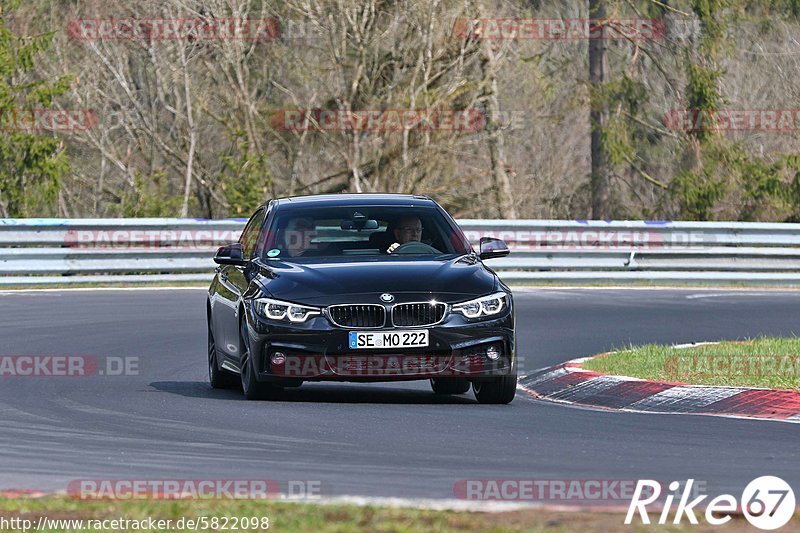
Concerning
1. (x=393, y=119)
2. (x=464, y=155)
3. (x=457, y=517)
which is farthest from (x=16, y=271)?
(x=457, y=517)

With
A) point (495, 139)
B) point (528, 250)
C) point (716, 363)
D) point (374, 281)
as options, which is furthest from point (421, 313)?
point (495, 139)

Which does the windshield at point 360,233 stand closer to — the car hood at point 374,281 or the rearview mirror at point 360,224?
the rearview mirror at point 360,224

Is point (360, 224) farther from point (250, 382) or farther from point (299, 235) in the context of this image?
point (250, 382)

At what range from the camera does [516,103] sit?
117 ft

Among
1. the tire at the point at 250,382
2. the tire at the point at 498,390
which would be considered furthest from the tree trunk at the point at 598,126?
the tire at the point at 250,382

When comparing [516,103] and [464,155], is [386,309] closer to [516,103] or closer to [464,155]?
[464,155]

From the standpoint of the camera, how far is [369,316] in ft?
34.8

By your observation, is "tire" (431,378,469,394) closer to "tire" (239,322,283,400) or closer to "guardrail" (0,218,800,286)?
"tire" (239,322,283,400)

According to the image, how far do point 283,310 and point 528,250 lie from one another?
47.1 feet

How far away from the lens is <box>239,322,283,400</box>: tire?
10992 millimetres

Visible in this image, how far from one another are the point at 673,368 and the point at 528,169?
2890 centimetres

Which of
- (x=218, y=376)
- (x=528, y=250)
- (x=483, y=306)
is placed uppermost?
(x=483, y=306)

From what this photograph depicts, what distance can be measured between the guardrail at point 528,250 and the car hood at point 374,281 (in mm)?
12791

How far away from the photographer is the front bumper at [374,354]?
34.6 feet
